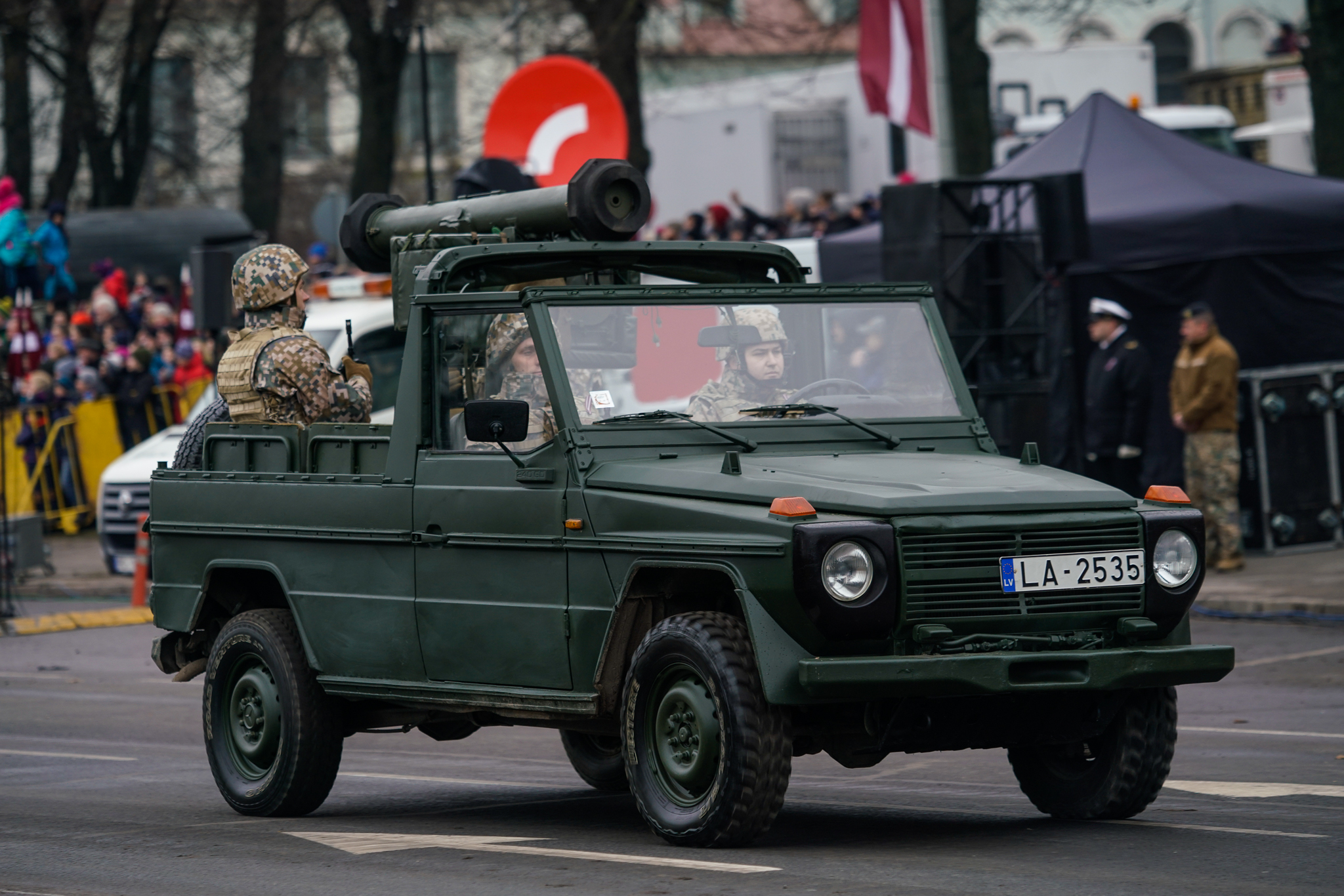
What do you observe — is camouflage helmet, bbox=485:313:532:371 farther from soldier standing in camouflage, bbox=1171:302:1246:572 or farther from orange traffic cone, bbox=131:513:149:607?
orange traffic cone, bbox=131:513:149:607

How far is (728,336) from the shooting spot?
27.5 ft

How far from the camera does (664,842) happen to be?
300 inches

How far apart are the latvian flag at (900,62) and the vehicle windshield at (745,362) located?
11475 mm

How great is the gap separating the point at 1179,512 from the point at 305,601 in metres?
3.52

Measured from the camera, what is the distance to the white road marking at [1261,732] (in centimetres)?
1076

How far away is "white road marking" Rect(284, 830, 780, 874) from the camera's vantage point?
23.4 ft

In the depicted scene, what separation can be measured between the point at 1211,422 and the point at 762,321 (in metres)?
9.89

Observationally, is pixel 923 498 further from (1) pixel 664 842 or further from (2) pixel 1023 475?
(1) pixel 664 842

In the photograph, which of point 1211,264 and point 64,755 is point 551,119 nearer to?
point 1211,264

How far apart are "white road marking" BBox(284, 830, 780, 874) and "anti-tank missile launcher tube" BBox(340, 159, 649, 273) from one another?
2.55 metres

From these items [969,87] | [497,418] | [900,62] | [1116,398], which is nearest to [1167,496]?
[497,418]

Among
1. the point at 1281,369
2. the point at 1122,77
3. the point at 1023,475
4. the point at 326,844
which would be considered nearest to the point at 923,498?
the point at 1023,475

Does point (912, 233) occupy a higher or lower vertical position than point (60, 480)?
higher

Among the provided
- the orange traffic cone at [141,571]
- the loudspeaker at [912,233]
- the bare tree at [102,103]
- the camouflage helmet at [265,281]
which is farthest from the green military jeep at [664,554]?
the bare tree at [102,103]
